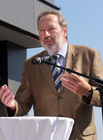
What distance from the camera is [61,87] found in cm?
380

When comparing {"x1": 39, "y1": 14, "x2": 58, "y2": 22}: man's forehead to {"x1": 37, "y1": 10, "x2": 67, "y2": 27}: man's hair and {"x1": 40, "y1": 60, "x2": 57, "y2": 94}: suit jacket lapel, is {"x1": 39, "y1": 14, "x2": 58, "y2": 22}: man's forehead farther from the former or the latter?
{"x1": 40, "y1": 60, "x2": 57, "y2": 94}: suit jacket lapel

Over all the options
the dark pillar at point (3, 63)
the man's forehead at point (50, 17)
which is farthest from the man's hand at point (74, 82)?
the dark pillar at point (3, 63)

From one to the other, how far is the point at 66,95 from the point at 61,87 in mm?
89

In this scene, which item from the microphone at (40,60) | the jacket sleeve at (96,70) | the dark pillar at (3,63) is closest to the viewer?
the microphone at (40,60)

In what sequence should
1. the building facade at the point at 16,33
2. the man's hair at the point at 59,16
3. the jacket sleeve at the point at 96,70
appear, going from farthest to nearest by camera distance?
1. the building facade at the point at 16,33
2. the man's hair at the point at 59,16
3. the jacket sleeve at the point at 96,70

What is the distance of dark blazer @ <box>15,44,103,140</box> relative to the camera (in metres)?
3.73

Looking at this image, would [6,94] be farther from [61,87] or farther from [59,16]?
[59,16]

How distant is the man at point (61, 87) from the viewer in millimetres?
3732

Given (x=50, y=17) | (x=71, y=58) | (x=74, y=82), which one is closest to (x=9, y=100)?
(x=74, y=82)

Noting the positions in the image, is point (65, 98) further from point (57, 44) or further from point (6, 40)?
point (6, 40)

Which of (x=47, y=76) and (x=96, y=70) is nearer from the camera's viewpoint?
(x=96, y=70)

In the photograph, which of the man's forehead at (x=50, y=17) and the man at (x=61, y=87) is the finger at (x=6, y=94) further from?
the man's forehead at (x=50, y=17)

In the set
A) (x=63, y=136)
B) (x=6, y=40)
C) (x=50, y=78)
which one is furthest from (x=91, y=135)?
(x=6, y=40)

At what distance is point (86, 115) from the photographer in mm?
3762
